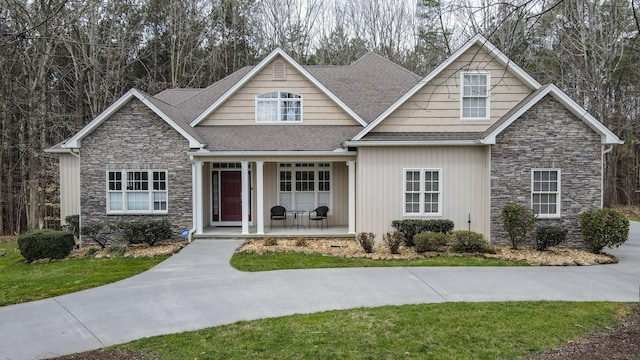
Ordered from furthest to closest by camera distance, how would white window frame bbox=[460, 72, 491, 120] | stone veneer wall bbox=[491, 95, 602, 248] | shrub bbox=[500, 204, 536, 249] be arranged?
white window frame bbox=[460, 72, 491, 120] → stone veneer wall bbox=[491, 95, 602, 248] → shrub bbox=[500, 204, 536, 249]

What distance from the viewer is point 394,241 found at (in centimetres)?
1156

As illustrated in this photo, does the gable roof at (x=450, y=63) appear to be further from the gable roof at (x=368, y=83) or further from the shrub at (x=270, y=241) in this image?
the shrub at (x=270, y=241)

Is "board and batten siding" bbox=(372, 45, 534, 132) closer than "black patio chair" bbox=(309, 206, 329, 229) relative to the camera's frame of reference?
Yes

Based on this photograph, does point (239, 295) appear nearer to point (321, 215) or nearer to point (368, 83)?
point (321, 215)

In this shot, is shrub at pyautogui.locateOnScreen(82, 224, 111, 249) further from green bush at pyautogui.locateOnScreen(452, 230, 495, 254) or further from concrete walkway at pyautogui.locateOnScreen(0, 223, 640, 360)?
green bush at pyautogui.locateOnScreen(452, 230, 495, 254)

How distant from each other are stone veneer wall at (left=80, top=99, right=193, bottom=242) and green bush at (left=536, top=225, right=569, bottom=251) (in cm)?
1028

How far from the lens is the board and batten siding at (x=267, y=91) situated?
50.3 feet

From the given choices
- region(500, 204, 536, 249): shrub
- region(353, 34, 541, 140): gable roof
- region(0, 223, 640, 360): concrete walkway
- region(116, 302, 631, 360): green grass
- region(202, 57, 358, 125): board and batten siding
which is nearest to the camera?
region(116, 302, 631, 360): green grass

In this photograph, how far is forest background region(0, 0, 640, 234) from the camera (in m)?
20.4

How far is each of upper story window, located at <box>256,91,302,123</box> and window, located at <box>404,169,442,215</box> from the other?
479cm

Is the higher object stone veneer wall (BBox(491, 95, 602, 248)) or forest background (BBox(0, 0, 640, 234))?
forest background (BBox(0, 0, 640, 234))

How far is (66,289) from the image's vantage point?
8.41m

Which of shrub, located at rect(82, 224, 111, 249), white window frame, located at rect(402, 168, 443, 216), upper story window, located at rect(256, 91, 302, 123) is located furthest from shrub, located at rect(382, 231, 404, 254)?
shrub, located at rect(82, 224, 111, 249)

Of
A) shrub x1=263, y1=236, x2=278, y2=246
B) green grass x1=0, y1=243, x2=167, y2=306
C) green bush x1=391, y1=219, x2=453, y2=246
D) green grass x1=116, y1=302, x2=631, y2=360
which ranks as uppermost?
green bush x1=391, y1=219, x2=453, y2=246
